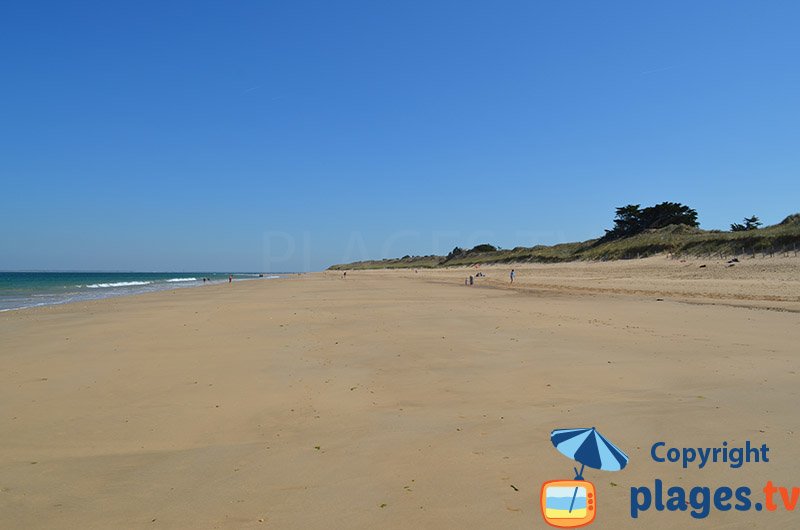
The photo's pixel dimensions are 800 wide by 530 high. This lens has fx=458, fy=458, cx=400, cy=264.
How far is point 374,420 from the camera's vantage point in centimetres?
501

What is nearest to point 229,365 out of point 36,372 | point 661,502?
point 36,372

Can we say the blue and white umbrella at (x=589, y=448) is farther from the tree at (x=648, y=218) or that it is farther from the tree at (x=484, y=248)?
the tree at (x=484, y=248)

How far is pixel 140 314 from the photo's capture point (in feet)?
55.0

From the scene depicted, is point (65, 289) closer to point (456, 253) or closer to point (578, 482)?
point (578, 482)

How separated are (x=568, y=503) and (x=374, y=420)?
2.28 metres

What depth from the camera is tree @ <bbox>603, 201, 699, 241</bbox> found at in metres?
55.4

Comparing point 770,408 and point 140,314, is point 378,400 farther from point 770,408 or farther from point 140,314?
point 140,314

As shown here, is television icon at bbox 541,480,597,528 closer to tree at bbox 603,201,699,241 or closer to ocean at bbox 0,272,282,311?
ocean at bbox 0,272,282,311

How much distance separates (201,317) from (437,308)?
804 cm

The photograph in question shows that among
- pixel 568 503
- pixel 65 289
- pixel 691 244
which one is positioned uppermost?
pixel 691 244

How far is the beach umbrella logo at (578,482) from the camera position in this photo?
10.4 feet

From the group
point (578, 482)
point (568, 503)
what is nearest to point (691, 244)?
point (578, 482)

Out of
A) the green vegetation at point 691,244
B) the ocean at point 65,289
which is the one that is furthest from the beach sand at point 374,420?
the green vegetation at point 691,244

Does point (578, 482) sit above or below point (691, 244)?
below
